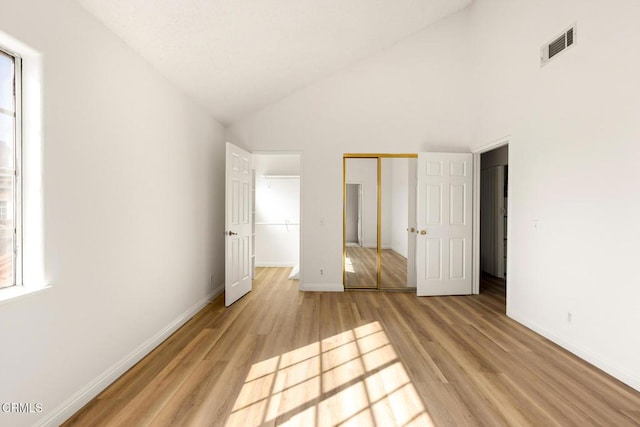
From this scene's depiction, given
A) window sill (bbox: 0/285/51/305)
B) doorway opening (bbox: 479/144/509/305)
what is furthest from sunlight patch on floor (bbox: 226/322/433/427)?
doorway opening (bbox: 479/144/509/305)

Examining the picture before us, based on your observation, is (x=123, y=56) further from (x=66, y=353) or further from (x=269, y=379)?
(x=269, y=379)

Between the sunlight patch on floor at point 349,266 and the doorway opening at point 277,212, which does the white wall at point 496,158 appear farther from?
the doorway opening at point 277,212

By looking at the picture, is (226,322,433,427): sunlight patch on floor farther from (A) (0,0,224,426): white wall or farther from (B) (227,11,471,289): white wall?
(B) (227,11,471,289): white wall

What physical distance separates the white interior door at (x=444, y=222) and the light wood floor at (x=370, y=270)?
463 mm

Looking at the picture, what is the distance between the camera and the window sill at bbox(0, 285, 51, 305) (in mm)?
1477

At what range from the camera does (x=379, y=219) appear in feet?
15.8

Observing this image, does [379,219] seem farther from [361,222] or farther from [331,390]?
[331,390]

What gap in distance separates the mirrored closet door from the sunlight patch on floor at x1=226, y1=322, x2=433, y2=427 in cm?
210

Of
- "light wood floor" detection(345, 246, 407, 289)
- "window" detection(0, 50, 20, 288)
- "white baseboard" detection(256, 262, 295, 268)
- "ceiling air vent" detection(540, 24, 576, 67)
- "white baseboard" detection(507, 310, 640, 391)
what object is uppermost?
"ceiling air vent" detection(540, 24, 576, 67)

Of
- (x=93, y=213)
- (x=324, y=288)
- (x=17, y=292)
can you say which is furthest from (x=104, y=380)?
(x=324, y=288)

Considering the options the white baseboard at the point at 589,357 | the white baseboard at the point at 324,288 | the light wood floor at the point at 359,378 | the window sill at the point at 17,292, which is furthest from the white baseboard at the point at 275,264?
the window sill at the point at 17,292

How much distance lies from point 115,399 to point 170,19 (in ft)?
8.78

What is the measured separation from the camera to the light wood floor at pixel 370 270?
4.84m

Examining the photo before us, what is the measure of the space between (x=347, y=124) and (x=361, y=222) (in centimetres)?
154
